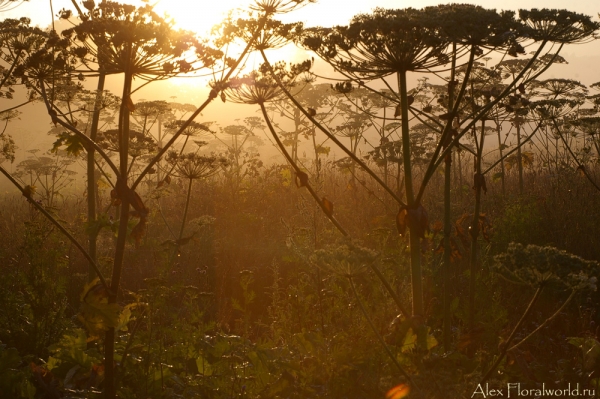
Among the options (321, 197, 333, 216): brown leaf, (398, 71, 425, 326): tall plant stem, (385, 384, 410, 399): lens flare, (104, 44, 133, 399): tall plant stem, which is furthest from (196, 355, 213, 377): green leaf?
(398, 71, 425, 326): tall plant stem

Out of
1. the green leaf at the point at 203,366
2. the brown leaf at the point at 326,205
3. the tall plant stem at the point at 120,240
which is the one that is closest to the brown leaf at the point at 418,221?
the brown leaf at the point at 326,205

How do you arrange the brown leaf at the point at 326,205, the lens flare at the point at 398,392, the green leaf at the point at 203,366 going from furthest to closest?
1. the brown leaf at the point at 326,205
2. the green leaf at the point at 203,366
3. the lens flare at the point at 398,392

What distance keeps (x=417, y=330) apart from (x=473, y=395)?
54 cm

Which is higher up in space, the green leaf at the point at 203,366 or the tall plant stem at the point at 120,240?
the tall plant stem at the point at 120,240

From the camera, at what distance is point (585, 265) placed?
3098 mm

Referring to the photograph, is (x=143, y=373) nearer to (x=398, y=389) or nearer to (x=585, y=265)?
(x=398, y=389)

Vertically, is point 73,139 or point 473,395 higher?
point 73,139

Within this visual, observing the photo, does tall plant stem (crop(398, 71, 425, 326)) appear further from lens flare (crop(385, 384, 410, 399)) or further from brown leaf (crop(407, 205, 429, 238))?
lens flare (crop(385, 384, 410, 399))

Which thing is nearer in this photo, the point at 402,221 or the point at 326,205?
the point at 402,221

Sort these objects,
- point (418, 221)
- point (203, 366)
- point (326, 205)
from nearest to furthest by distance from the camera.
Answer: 1. point (418, 221)
2. point (203, 366)
3. point (326, 205)

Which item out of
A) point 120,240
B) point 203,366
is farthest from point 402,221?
point 120,240

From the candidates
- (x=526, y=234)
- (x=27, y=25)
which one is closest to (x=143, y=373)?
(x=27, y=25)

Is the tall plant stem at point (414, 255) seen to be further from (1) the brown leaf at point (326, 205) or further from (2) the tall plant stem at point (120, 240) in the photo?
(2) the tall plant stem at point (120, 240)

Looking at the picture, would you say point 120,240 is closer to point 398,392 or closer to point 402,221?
point 402,221
